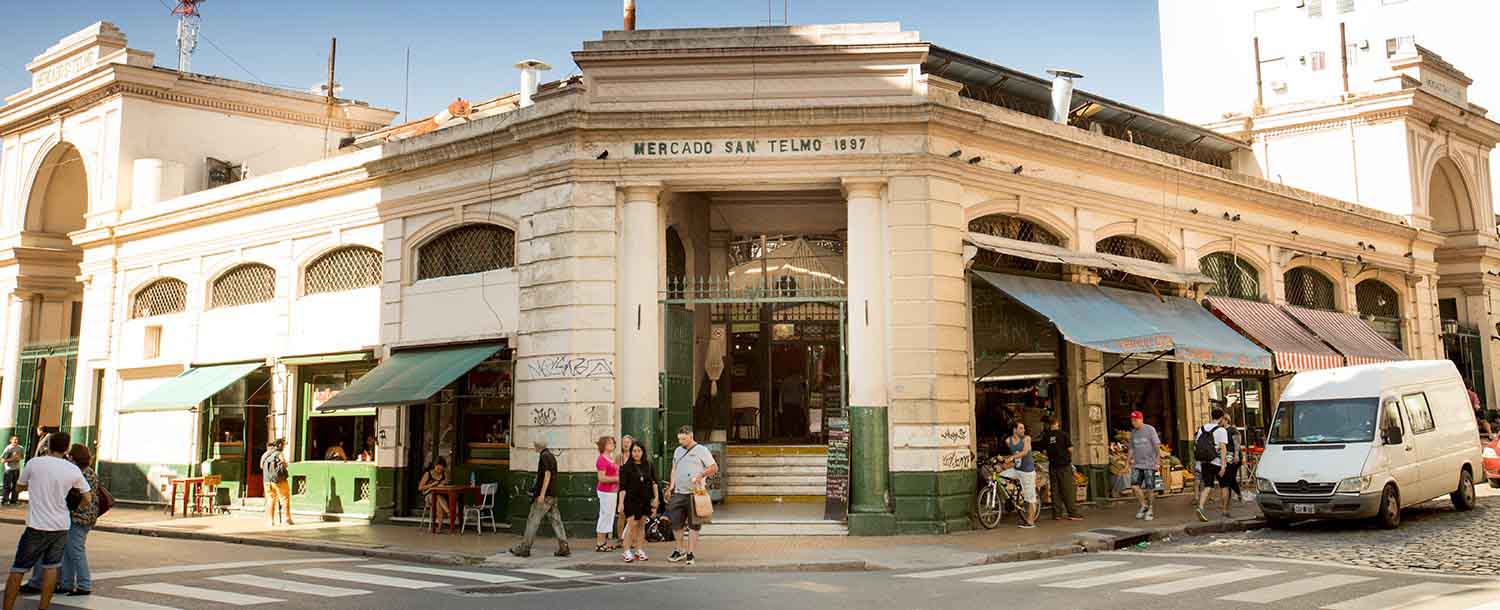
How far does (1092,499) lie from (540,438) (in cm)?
948

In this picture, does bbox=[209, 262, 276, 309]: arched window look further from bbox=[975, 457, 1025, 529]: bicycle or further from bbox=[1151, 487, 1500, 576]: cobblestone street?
bbox=[1151, 487, 1500, 576]: cobblestone street

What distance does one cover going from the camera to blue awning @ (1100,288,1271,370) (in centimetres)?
1800

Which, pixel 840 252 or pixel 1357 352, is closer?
pixel 840 252

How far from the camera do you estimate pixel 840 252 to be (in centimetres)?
2050

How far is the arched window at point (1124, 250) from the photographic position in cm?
2019

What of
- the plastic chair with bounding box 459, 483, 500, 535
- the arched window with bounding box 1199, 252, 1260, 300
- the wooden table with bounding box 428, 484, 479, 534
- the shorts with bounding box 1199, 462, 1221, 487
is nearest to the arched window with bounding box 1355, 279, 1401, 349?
the arched window with bounding box 1199, 252, 1260, 300

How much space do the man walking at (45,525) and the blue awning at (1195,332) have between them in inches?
584

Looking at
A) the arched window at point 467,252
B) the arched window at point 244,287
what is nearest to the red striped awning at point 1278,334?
the arched window at point 467,252

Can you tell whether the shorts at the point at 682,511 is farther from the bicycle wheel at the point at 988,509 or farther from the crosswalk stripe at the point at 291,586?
the bicycle wheel at the point at 988,509

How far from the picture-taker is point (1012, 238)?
1886 centimetres

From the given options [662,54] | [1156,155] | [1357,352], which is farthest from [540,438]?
[1357,352]

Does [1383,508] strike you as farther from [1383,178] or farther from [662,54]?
[1383,178]

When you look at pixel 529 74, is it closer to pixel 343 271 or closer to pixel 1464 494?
pixel 343 271

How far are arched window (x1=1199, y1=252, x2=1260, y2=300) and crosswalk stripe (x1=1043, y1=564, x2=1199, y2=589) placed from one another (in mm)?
11542
